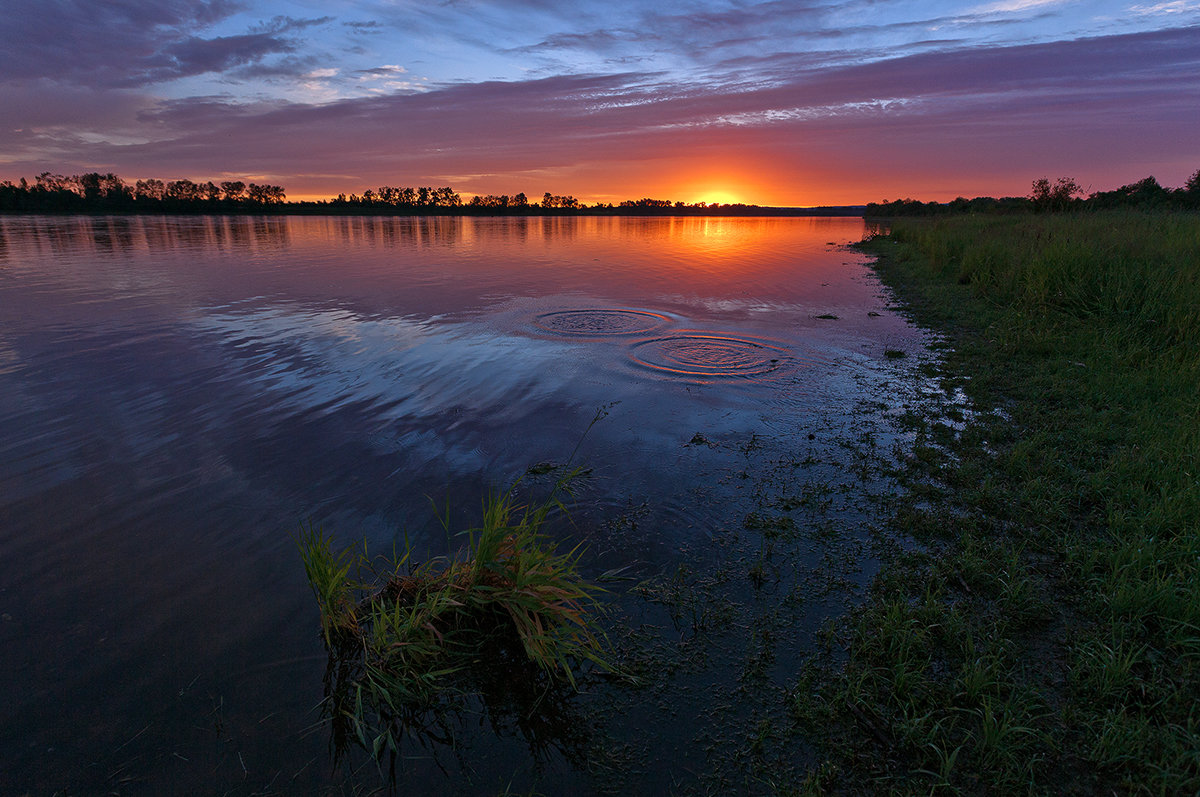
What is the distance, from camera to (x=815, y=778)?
280cm

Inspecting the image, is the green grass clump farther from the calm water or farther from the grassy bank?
the grassy bank

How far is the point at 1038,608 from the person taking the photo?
390cm

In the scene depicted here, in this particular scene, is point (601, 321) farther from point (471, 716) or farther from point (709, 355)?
point (471, 716)

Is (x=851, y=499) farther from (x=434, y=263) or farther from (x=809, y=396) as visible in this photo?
(x=434, y=263)

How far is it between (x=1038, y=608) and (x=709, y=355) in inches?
312

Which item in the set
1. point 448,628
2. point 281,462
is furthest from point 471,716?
point 281,462

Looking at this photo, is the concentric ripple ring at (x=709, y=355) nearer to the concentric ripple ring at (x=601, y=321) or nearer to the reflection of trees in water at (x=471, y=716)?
the concentric ripple ring at (x=601, y=321)

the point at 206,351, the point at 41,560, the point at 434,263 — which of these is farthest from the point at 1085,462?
the point at 434,263

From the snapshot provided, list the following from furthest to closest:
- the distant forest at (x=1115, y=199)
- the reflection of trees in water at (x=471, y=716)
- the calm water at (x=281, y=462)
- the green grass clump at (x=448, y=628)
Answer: the distant forest at (x=1115, y=199)
the green grass clump at (x=448, y=628)
the calm water at (x=281, y=462)
the reflection of trees in water at (x=471, y=716)

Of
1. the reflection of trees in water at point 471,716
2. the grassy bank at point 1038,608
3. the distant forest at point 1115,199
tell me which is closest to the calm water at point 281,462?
the reflection of trees in water at point 471,716

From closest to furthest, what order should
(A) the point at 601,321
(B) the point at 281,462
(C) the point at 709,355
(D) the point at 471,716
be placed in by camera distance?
1. (D) the point at 471,716
2. (B) the point at 281,462
3. (C) the point at 709,355
4. (A) the point at 601,321

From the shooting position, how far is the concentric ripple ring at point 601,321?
45.0 ft

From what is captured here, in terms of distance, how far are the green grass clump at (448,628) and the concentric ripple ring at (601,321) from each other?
985cm

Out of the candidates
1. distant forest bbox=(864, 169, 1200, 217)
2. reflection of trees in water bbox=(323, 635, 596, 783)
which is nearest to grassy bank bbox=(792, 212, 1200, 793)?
reflection of trees in water bbox=(323, 635, 596, 783)
